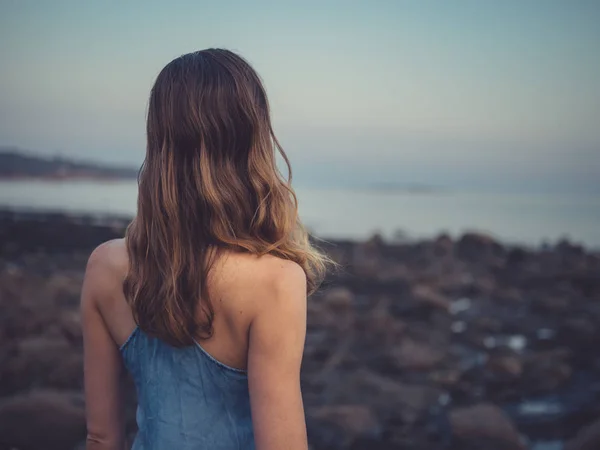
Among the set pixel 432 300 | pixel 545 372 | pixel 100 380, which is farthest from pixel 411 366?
pixel 100 380

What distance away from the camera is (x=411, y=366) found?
348 inches

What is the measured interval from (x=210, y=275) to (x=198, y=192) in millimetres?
198

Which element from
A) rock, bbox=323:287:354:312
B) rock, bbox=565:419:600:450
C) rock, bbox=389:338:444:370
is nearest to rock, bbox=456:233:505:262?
rock, bbox=323:287:354:312

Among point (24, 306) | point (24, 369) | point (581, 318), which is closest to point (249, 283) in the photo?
point (24, 369)

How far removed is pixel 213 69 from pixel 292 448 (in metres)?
0.90

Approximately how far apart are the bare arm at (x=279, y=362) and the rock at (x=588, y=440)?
4665mm

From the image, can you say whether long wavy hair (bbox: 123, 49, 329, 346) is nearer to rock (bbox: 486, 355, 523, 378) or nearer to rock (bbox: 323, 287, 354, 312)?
rock (bbox: 486, 355, 523, 378)

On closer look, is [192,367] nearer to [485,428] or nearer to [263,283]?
[263,283]

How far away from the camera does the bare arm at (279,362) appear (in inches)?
52.6

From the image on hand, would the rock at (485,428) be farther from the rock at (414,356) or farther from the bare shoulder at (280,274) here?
the bare shoulder at (280,274)

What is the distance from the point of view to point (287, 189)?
60.7 inches

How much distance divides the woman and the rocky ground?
2.54ft

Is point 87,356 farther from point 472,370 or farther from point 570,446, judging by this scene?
point 472,370

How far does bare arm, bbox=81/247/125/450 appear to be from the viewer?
1556 millimetres
